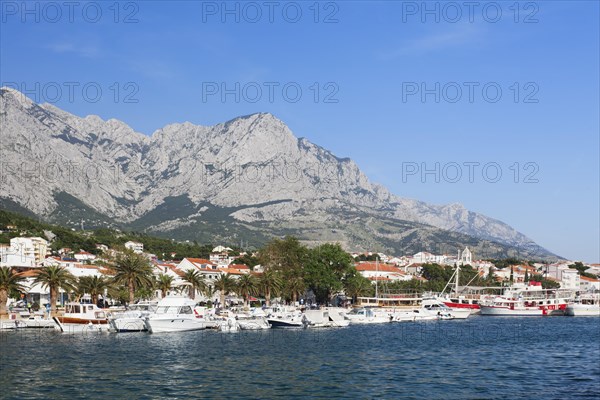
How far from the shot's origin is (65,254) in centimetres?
15700

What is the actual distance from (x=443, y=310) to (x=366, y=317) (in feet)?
76.0

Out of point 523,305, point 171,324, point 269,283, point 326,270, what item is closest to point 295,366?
point 171,324

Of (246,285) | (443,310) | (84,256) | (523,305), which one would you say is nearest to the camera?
(246,285)

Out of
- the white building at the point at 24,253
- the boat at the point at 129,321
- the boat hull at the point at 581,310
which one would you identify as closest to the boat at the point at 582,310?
the boat hull at the point at 581,310

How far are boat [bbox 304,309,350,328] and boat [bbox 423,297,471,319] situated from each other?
28.7 meters

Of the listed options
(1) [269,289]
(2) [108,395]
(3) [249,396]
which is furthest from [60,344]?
(1) [269,289]

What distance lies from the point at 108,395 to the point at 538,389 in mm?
23697

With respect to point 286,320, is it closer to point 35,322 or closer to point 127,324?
point 127,324

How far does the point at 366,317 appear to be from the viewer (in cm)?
10125

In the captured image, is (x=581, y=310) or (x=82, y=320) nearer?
(x=82, y=320)

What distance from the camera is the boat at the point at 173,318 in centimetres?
7462

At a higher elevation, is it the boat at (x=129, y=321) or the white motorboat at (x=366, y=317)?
the boat at (x=129, y=321)

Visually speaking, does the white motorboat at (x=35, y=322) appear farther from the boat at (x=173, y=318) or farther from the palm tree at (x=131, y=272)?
the boat at (x=173, y=318)

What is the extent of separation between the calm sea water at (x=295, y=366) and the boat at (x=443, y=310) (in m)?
43.1
